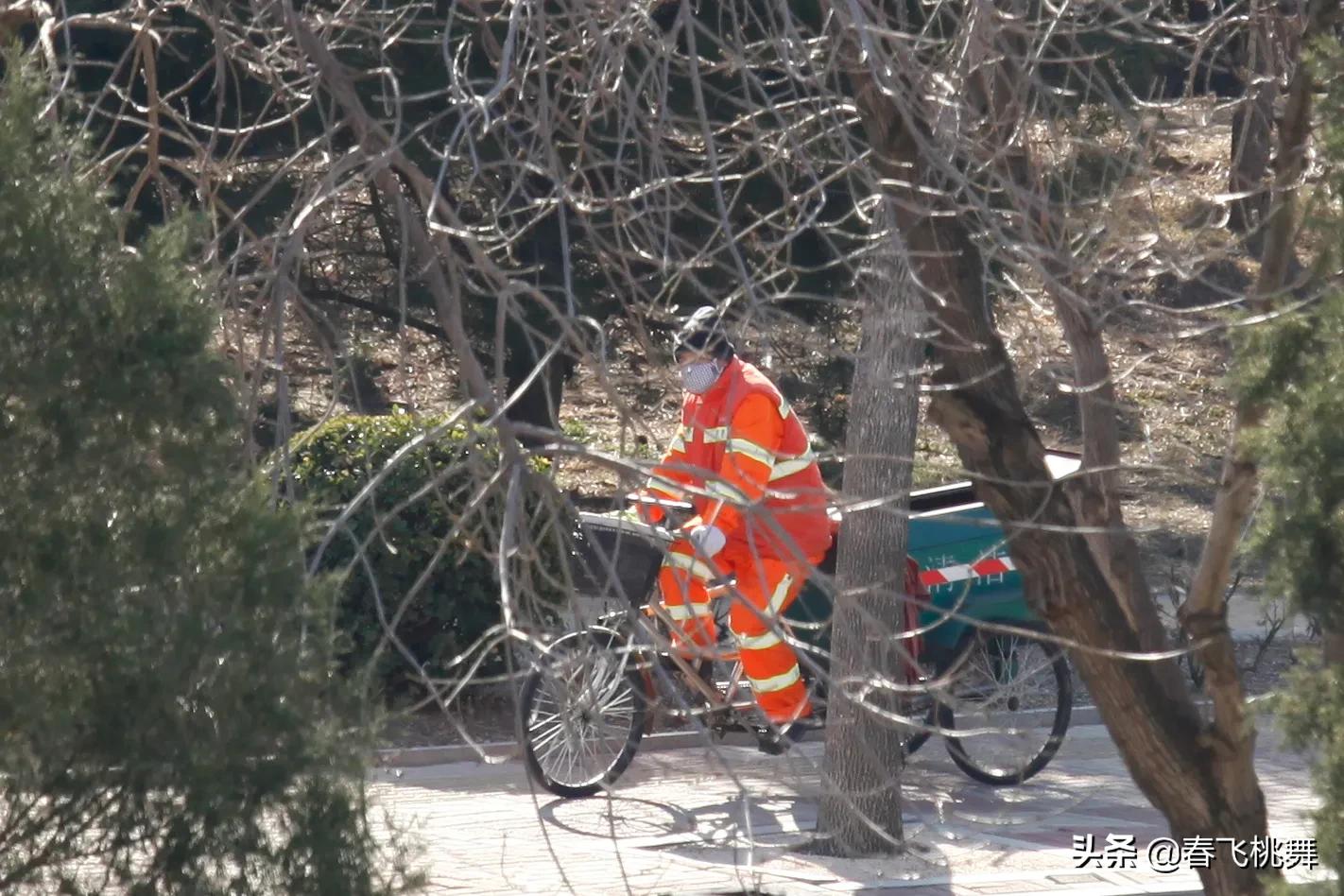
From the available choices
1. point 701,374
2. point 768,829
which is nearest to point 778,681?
point 768,829

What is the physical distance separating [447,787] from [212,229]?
15.9 feet

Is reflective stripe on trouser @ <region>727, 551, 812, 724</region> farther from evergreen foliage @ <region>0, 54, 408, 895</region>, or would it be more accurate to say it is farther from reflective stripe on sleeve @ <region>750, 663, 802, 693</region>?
evergreen foliage @ <region>0, 54, 408, 895</region>

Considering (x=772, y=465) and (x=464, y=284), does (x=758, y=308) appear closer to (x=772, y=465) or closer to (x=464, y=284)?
(x=464, y=284)

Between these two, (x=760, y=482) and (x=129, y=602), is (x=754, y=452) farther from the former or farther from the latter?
(x=129, y=602)

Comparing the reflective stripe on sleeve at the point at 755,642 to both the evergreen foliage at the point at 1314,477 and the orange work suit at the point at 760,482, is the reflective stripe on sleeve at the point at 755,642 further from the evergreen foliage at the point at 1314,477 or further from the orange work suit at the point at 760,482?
the evergreen foliage at the point at 1314,477

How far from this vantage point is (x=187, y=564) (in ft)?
9.84

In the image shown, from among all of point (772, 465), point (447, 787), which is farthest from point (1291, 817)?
point (447, 787)

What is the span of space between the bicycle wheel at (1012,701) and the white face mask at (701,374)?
2.13 metres

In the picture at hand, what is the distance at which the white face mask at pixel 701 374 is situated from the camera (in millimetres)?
6594

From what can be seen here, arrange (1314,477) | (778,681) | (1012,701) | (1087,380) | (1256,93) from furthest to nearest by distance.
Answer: (1012,701), (778,681), (1256,93), (1087,380), (1314,477)

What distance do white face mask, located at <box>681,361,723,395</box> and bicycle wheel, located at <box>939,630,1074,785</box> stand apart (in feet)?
6.99

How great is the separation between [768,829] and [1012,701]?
71.4 inches

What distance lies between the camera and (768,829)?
7.35 m

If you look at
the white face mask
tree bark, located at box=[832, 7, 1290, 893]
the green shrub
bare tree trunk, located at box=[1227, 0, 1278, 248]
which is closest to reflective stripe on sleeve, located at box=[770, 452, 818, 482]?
the white face mask
